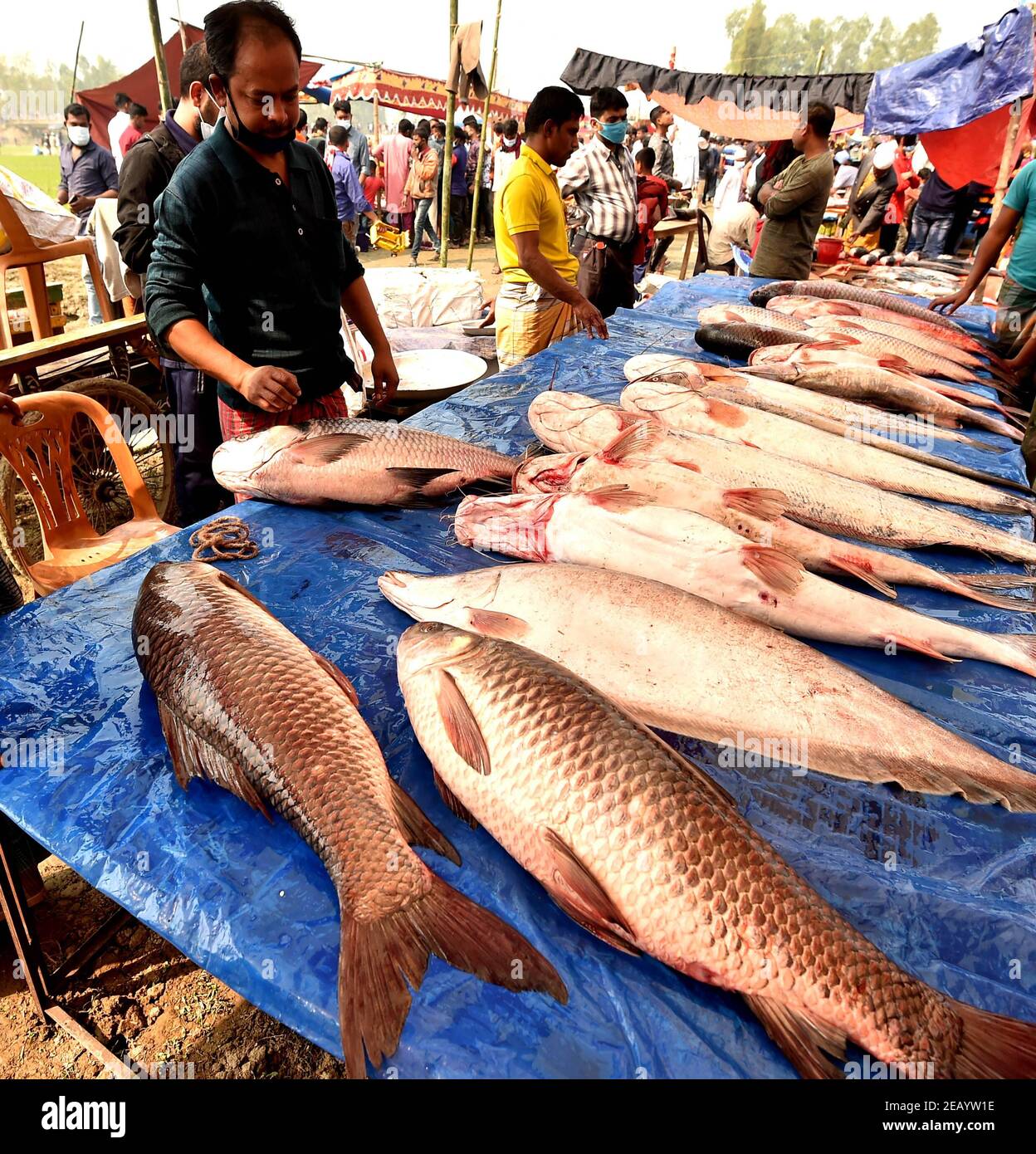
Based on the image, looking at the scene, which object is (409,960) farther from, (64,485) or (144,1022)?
(64,485)

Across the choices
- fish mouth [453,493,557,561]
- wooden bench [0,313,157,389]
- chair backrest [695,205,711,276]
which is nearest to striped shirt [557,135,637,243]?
wooden bench [0,313,157,389]

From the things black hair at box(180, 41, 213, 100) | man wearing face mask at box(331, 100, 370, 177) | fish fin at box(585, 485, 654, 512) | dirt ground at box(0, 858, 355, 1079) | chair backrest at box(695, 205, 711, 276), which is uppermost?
man wearing face mask at box(331, 100, 370, 177)

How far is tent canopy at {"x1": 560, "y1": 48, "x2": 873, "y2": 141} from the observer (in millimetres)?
14047

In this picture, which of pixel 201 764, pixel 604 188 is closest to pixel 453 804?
pixel 201 764

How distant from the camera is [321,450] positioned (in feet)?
8.86

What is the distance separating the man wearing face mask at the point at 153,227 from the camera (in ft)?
12.2

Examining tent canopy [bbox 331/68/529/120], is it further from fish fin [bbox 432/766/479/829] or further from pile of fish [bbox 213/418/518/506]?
fish fin [bbox 432/766/479/829]

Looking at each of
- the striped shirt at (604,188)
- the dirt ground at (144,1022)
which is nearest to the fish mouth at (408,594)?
the dirt ground at (144,1022)

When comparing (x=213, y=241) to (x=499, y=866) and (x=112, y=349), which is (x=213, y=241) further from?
(x=112, y=349)

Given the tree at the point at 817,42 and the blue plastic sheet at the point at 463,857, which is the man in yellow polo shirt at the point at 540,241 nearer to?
the blue plastic sheet at the point at 463,857

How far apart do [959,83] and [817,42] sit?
109 m

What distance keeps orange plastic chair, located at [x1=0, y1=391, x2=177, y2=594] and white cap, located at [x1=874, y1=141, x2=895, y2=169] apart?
13326mm

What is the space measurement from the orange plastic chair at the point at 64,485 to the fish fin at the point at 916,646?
9.96ft
